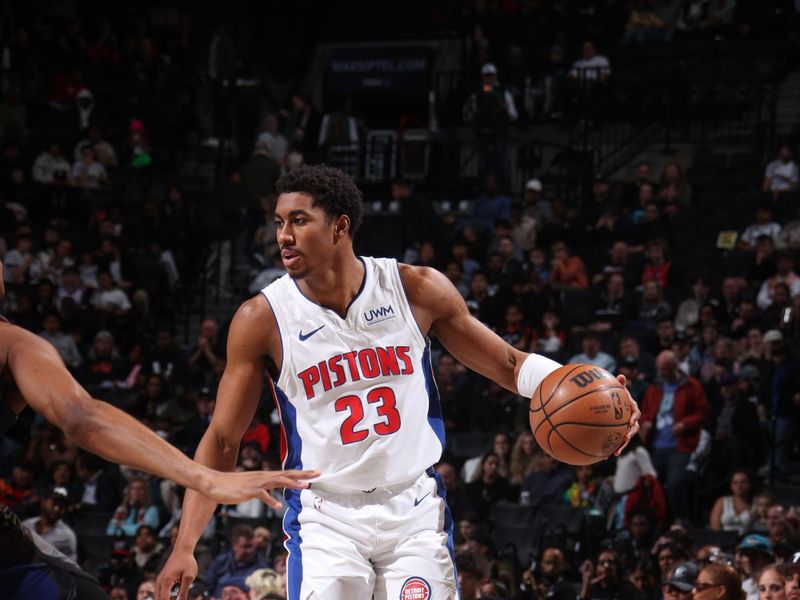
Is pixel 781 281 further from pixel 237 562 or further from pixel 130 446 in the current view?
pixel 130 446

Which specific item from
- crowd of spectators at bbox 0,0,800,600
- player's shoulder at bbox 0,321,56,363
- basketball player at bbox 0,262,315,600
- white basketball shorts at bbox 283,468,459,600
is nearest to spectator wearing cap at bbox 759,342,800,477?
crowd of spectators at bbox 0,0,800,600

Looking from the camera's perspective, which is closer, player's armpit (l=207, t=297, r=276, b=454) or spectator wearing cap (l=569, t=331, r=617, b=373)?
player's armpit (l=207, t=297, r=276, b=454)

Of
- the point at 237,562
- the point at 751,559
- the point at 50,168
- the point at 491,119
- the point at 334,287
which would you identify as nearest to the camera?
the point at 334,287

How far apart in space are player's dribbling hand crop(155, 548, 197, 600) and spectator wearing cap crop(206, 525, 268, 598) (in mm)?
5912

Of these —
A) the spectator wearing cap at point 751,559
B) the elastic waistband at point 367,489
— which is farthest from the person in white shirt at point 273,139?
the elastic waistband at point 367,489

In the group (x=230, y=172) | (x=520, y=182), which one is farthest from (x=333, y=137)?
(x=520, y=182)

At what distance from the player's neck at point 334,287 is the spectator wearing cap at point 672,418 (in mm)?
6527

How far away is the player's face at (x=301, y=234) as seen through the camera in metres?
4.98

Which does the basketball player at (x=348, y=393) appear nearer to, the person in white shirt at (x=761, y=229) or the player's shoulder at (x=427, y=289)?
the player's shoulder at (x=427, y=289)

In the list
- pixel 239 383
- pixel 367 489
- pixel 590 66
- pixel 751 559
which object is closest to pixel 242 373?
pixel 239 383

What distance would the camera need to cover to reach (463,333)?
5.17 metres

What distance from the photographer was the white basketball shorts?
4.68 metres

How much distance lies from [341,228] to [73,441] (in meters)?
1.87

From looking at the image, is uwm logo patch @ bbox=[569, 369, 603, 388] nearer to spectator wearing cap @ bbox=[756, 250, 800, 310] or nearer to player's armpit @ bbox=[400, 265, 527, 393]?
player's armpit @ bbox=[400, 265, 527, 393]
